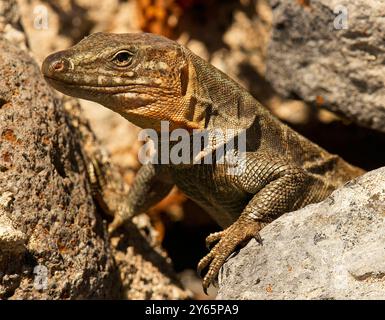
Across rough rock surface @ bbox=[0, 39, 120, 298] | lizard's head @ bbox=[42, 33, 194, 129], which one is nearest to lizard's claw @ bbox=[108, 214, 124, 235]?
rough rock surface @ bbox=[0, 39, 120, 298]

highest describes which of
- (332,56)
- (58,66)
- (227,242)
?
(332,56)

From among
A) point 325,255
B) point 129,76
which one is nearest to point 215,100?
point 129,76

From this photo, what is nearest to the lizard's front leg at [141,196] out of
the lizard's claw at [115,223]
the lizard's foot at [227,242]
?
the lizard's claw at [115,223]

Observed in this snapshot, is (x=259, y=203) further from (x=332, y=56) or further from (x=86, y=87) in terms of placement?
(x=332, y=56)

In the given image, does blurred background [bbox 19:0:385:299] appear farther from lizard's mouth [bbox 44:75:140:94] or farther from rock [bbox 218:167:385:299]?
rock [bbox 218:167:385:299]

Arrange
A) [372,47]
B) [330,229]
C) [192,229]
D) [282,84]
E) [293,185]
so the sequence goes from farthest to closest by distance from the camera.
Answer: [192,229] < [282,84] < [372,47] < [293,185] < [330,229]

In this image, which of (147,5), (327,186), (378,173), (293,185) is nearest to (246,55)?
(147,5)

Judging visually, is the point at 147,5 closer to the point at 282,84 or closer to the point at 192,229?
the point at 282,84
